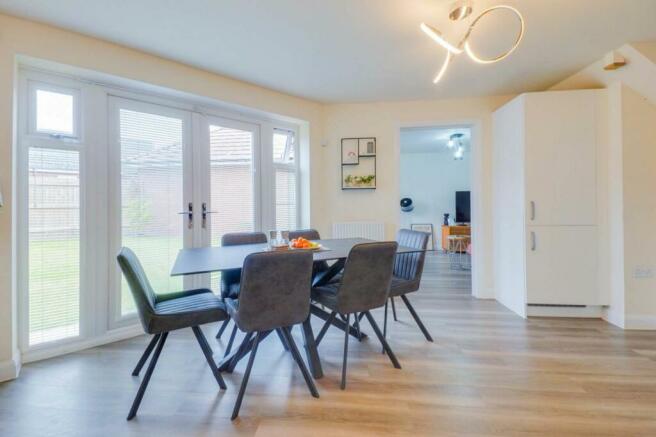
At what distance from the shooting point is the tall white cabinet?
2959 millimetres

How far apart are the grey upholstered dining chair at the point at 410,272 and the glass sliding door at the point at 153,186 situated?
81.2 inches

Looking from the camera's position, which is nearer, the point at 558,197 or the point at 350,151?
the point at 558,197

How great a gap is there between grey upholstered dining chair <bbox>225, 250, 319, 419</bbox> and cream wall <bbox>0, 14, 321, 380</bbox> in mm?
1641

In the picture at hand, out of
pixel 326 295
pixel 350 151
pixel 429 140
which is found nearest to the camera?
pixel 326 295

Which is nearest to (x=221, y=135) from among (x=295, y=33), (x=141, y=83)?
(x=141, y=83)

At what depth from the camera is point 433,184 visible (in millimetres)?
7750

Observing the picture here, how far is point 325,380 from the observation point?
6.54 ft

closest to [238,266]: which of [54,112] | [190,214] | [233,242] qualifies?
[233,242]

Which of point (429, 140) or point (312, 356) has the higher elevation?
point (429, 140)

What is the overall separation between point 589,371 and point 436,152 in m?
6.24

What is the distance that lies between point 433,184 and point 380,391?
6598 millimetres

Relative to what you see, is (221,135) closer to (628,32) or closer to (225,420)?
(225,420)

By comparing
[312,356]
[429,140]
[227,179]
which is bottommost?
[312,356]

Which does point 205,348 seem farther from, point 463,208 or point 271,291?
point 463,208
